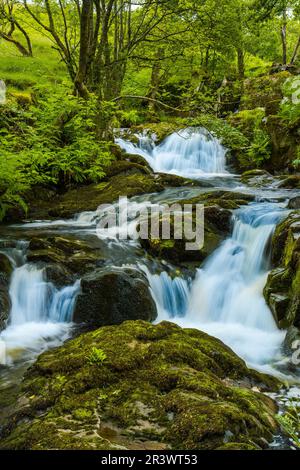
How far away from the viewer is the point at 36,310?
615 cm

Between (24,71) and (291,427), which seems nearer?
(291,427)

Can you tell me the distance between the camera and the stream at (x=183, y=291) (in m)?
5.45

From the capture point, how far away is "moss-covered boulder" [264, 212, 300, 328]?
5.83m

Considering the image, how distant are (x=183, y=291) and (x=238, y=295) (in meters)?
0.92

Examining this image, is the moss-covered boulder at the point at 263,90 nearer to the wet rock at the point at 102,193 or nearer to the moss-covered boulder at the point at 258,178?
the moss-covered boulder at the point at 258,178

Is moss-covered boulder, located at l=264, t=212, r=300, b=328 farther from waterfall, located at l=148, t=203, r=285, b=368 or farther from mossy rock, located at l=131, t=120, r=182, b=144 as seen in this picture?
mossy rock, located at l=131, t=120, r=182, b=144

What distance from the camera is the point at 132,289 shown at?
6.21 meters

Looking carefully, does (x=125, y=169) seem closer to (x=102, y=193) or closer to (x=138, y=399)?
(x=102, y=193)

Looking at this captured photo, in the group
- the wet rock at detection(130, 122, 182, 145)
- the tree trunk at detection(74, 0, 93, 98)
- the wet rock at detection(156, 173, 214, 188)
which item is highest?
the tree trunk at detection(74, 0, 93, 98)

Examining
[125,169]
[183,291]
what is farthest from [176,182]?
[183,291]

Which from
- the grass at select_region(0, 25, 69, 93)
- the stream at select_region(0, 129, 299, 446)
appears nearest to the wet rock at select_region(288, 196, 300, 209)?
the stream at select_region(0, 129, 299, 446)

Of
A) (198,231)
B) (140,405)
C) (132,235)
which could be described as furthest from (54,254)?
(140,405)

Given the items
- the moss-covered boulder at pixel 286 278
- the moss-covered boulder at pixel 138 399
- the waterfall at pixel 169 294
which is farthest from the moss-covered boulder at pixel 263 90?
the moss-covered boulder at pixel 138 399

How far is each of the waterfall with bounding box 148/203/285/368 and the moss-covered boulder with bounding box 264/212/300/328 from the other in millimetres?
198
